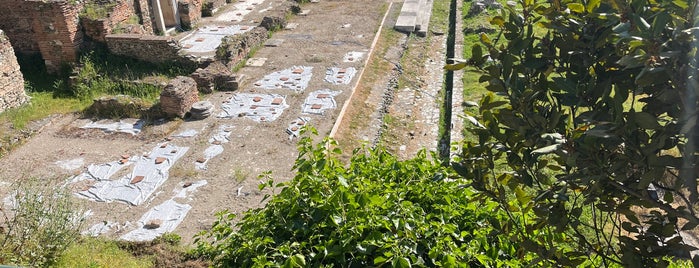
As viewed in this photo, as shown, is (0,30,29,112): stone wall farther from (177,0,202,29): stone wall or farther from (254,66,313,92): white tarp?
(177,0,202,29): stone wall

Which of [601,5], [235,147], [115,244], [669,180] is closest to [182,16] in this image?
[235,147]

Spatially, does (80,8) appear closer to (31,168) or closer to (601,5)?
(31,168)

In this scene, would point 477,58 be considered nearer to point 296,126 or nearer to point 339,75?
point 296,126

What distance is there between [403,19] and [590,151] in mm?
13645

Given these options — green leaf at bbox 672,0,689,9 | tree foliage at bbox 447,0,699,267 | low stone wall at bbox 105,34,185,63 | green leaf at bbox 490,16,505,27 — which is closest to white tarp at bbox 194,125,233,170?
low stone wall at bbox 105,34,185,63

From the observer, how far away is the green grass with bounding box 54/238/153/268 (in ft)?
17.4

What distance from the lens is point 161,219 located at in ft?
22.2

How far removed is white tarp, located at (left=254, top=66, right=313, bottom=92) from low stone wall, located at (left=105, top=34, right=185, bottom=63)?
6.11ft

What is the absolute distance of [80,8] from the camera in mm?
11797

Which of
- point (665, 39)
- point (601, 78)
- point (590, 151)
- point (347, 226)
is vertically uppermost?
point (665, 39)

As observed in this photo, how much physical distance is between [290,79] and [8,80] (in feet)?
16.3

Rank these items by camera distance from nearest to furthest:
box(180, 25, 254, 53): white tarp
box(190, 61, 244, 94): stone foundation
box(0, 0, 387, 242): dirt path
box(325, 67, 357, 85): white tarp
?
box(0, 0, 387, 242): dirt path → box(190, 61, 244, 94): stone foundation → box(325, 67, 357, 85): white tarp → box(180, 25, 254, 53): white tarp

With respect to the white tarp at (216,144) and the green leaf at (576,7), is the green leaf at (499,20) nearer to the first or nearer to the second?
the green leaf at (576,7)

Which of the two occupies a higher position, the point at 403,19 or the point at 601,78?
the point at 601,78
